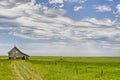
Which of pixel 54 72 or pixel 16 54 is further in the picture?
pixel 16 54

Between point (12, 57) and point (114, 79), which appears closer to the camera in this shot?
point (114, 79)

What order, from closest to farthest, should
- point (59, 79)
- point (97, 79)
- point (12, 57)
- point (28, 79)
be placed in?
point (28, 79) < point (59, 79) < point (97, 79) < point (12, 57)

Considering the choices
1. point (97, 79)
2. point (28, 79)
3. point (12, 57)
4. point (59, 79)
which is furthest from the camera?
point (12, 57)

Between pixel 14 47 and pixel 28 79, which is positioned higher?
pixel 14 47

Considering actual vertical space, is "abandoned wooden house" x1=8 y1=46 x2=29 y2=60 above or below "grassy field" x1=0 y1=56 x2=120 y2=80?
above

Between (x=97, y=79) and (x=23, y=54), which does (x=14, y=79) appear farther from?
(x=23, y=54)

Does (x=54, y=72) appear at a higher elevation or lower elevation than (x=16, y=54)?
lower

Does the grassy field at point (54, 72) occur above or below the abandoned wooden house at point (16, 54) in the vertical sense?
below

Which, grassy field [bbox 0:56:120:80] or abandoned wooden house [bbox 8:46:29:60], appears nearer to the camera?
grassy field [bbox 0:56:120:80]

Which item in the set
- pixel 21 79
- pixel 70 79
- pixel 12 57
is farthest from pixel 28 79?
pixel 12 57

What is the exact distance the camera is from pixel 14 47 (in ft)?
422

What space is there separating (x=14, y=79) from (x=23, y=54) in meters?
97.5

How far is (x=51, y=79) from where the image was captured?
32719mm

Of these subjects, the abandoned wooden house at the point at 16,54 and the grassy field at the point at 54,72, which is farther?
the abandoned wooden house at the point at 16,54
